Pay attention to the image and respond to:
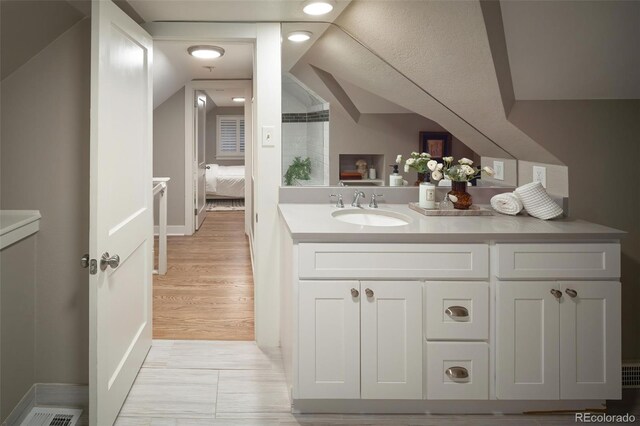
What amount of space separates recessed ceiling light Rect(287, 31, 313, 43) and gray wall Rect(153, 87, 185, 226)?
3.69 metres

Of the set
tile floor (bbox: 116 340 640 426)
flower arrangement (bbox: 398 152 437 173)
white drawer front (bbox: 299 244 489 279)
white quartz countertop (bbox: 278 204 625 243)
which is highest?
flower arrangement (bbox: 398 152 437 173)

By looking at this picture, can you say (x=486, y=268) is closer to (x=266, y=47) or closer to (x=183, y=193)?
(x=266, y=47)

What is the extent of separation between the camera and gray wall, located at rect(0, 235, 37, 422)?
201cm

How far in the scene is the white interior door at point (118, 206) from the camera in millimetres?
1843

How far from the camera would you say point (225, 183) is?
28.9 feet

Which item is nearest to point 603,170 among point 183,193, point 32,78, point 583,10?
point 583,10

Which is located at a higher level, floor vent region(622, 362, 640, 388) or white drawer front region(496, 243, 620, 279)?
white drawer front region(496, 243, 620, 279)

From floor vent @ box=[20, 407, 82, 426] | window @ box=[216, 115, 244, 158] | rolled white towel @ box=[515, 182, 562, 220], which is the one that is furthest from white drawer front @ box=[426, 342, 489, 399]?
window @ box=[216, 115, 244, 158]

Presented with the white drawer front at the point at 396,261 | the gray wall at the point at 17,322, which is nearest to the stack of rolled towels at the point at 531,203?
the white drawer front at the point at 396,261

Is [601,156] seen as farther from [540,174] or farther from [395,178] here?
[395,178]

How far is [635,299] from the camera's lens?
8.07ft

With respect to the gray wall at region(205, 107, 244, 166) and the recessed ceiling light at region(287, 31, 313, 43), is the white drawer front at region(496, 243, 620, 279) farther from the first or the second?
the gray wall at region(205, 107, 244, 166)

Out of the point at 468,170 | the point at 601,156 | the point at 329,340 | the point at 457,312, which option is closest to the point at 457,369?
the point at 457,312

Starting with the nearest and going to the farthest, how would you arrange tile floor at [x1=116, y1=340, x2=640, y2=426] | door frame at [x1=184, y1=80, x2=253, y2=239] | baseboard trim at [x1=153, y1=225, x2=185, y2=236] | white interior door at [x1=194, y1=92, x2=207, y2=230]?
tile floor at [x1=116, y1=340, x2=640, y2=426] → door frame at [x1=184, y1=80, x2=253, y2=239] → baseboard trim at [x1=153, y1=225, x2=185, y2=236] → white interior door at [x1=194, y1=92, x2=207, y2=230]
